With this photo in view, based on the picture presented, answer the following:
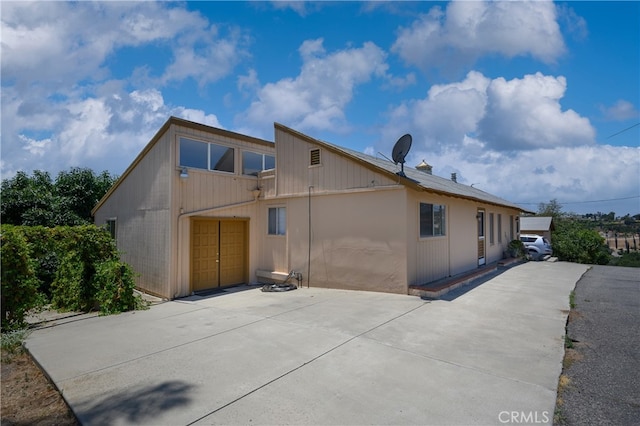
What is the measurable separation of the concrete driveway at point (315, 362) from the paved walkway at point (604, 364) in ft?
0.72

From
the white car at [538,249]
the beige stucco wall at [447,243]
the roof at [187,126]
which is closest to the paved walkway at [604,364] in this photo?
the beige stucco wall at [447,243]

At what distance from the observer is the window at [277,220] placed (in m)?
11.4

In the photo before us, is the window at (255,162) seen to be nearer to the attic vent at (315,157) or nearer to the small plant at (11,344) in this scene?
the attic vent at (315,157)

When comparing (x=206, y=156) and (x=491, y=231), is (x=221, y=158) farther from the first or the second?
(x=491, y=231)

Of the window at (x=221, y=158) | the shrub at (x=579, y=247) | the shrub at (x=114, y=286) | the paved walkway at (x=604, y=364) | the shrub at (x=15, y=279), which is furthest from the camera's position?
the shrub at (x=579, y=247)

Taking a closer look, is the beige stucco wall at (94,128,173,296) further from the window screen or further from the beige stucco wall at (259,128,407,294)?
the beige stucco wall at (259,128,407,294)

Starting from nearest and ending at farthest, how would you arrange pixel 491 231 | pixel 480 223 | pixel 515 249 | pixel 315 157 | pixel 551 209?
pixel 315 157 < pixel 480 223 < pixel 491 231 < pixel 515 249 < pixel 551 209

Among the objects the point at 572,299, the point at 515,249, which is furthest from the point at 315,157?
the point at 515,249

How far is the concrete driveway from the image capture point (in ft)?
11.1

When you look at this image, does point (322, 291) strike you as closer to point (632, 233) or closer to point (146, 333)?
point (146, 333)

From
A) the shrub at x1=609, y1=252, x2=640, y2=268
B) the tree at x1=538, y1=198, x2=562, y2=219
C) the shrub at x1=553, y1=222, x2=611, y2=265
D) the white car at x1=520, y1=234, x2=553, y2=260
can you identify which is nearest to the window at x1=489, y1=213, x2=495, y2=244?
the white car at x1=520, y1=234, x2=553, y2=260

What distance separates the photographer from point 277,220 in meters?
11.6

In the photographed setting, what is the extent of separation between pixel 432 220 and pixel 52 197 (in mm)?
17311

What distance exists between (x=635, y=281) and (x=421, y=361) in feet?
37.3
